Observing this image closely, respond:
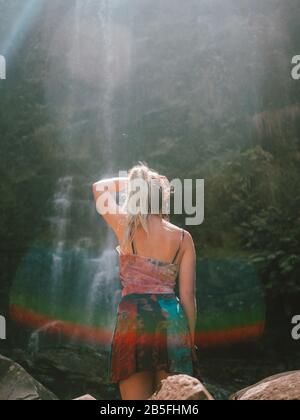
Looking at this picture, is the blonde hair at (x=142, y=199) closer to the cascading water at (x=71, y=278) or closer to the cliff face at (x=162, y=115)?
the cliff face at (x=162, y=115)

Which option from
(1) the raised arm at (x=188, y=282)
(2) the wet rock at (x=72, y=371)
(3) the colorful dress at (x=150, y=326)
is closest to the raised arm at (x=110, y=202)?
(3) the colorful dress at (x=150, y=326)

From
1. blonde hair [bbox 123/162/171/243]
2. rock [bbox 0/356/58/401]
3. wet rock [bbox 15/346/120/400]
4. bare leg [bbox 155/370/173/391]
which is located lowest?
wet rock [bbox 15/346/120/400]

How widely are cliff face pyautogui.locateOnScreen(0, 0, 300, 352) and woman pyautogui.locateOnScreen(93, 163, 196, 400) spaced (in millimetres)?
7288

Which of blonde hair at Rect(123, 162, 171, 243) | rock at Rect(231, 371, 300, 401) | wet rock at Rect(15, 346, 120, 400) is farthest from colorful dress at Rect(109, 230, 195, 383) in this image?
wet rock at Rect(15, 346, 120, 400)

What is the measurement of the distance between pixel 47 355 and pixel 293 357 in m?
4.15

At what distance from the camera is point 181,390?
2547 mm

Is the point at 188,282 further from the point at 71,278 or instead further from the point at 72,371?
the point at 71,278

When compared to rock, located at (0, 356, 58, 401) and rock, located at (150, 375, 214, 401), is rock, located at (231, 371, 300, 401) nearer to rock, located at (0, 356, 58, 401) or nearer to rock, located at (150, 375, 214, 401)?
rock, located at (150, 375, 214, 401)

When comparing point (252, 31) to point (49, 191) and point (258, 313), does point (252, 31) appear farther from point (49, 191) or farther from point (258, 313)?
point (258, 313)

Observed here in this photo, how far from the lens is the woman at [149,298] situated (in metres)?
2.75

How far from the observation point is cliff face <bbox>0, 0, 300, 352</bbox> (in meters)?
11.5

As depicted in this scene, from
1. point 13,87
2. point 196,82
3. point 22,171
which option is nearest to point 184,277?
point 22,171

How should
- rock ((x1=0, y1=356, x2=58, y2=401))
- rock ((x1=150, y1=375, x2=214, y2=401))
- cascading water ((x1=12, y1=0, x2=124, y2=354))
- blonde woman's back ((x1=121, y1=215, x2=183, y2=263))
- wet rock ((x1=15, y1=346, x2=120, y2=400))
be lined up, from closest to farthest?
rock ((x1=150, y1=375, x2=214, y2=401)), blonde woman's back ((x1=121, y1=215, x2=183, y2=263)), rock ((x1=0, y1=356, x2=58, y2=401)), wet rock ((x1=15, y1=346, x2=120, y2=400)), cascading water ((x1=12, y1=0, x2=124, y2=354))

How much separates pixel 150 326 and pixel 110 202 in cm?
70
